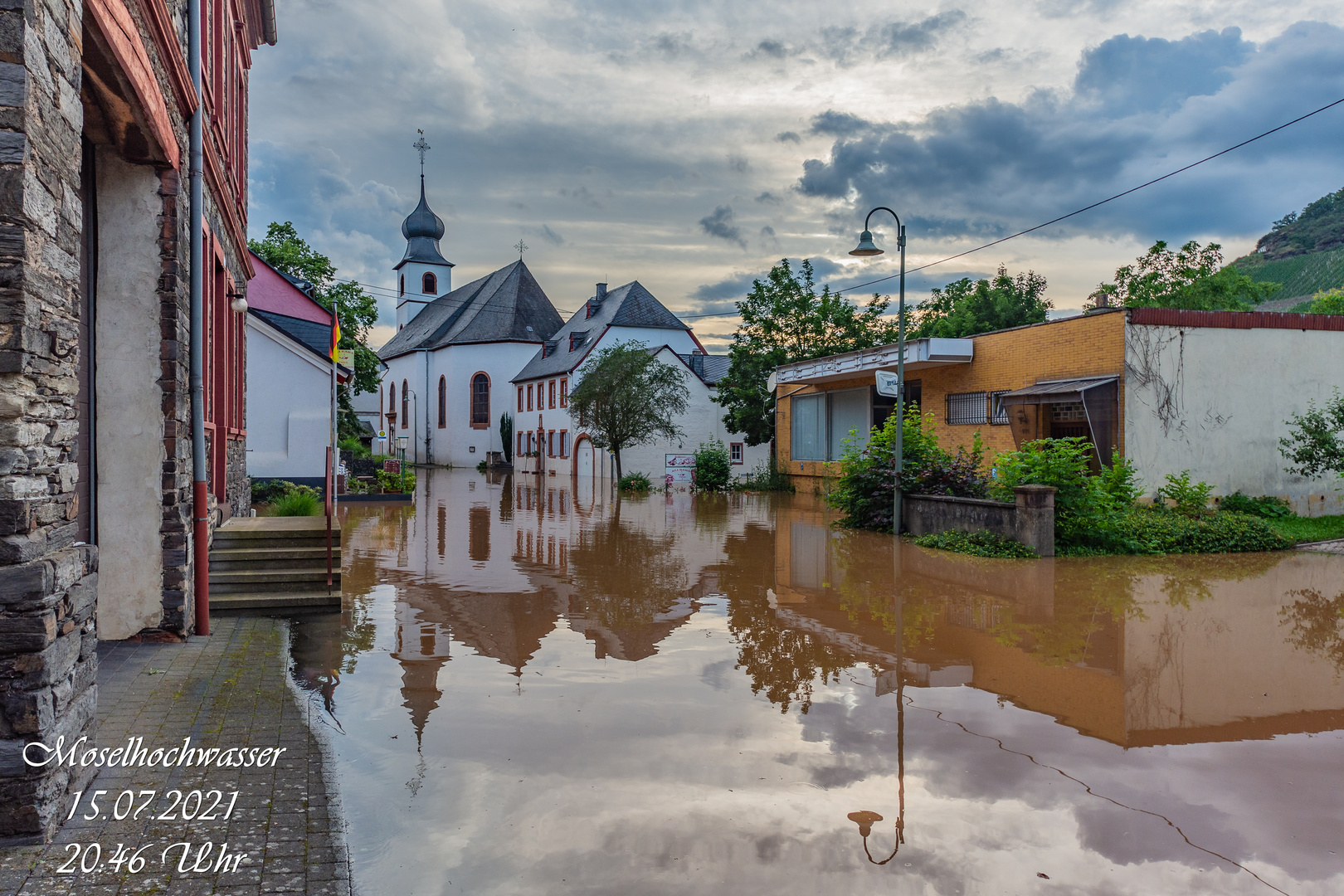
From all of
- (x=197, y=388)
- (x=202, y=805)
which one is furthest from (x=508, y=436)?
(x=202, y=805)

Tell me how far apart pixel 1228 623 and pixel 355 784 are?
8.36 metres

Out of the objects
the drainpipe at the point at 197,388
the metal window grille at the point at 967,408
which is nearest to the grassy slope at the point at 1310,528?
the metal window grille at the point at 967,408

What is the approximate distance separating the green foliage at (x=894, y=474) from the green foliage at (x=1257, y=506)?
5.02 meters

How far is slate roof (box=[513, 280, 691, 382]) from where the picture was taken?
157 feet

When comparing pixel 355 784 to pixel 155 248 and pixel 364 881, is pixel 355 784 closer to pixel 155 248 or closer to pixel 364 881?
pixel 364 881

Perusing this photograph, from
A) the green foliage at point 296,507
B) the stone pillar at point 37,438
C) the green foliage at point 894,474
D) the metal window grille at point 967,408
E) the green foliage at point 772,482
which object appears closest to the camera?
the stone pillar at point 37,438

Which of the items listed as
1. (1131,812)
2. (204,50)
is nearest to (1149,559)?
(1131,812)

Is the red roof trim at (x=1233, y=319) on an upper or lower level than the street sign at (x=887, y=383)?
upper

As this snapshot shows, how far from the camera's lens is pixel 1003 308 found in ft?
140

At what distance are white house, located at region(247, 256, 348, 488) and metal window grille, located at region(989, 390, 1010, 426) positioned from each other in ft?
53.7

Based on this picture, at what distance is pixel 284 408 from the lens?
76.4 ft

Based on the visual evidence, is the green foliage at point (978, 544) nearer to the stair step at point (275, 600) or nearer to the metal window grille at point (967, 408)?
the metal window grille at point (967, 408)

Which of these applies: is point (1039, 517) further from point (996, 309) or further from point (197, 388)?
point (996, 309)

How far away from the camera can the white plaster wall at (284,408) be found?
22875 millimetres
